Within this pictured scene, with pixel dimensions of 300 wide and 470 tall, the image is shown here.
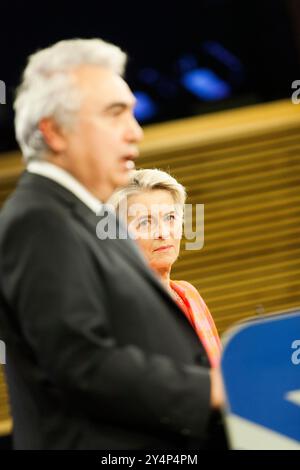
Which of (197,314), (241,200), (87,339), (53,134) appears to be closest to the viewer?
(87,339)

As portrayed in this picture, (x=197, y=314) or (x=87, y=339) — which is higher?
(x=197, y=314)

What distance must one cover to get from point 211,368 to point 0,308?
43 cm

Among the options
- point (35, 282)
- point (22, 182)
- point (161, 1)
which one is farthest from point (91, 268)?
point (161, 1)

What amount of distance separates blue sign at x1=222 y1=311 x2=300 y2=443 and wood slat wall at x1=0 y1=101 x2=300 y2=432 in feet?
8.65

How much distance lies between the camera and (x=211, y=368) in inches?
89.0

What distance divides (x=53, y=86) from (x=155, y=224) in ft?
3.44

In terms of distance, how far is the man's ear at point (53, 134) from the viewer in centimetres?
225

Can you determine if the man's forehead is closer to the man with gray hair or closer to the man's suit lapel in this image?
the man with gray hair

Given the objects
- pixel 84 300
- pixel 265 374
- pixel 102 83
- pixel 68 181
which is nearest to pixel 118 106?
pixel 102 83

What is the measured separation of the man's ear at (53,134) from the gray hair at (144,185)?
38.0 inches

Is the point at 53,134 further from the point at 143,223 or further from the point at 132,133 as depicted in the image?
the point at 143,223

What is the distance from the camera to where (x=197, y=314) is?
320 cm

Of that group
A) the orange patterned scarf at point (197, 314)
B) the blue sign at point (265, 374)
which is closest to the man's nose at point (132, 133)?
the blue sign at point (265, 374)

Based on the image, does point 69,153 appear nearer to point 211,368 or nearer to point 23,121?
point 23,121
